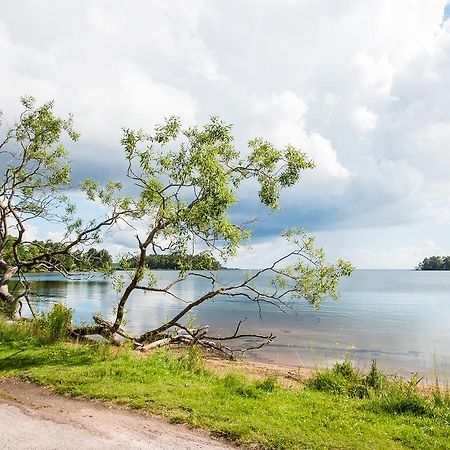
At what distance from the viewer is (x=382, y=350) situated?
30750mm

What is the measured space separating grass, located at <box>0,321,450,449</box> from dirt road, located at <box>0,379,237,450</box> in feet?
1.63

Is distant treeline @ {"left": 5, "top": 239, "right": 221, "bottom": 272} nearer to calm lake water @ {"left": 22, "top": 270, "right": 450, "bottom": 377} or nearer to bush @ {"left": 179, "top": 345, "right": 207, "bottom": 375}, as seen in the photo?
calm lake water @ {"left": 22, "top": 270, "right": 450, "bottom": 377}

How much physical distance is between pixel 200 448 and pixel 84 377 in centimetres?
519

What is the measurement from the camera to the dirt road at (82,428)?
771 centimetres

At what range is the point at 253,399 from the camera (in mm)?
10656

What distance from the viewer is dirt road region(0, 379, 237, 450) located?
25.3 ft

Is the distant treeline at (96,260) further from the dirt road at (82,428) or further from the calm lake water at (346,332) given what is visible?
the dirt road at (82,428)

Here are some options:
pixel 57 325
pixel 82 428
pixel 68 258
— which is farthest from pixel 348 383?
pixel 68 258

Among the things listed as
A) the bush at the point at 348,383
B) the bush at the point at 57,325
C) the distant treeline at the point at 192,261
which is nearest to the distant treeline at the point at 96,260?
the distant treeline at the point at 192,261

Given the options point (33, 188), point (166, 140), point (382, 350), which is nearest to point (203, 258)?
point (166, 140)

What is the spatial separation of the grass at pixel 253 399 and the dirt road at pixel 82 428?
50 cm

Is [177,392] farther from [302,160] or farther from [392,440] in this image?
[302,160]

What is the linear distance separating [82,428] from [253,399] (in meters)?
4.07

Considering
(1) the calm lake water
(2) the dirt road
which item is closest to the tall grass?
(1) the calm lake water
